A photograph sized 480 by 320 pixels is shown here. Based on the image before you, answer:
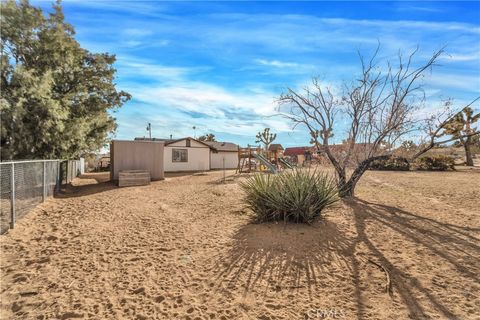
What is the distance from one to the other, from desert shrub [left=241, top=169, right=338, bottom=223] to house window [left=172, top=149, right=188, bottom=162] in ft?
57.7

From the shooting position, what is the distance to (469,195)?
856cm

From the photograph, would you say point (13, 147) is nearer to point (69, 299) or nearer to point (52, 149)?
point (52, 149)

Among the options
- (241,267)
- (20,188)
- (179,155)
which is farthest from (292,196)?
(179,155)

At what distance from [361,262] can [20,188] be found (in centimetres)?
698

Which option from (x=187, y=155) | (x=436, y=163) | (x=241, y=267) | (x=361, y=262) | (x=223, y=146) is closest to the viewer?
(x=241, y=267)

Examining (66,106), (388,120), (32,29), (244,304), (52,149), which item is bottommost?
(244,304)

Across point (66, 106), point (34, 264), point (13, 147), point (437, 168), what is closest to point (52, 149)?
point (13, 147)

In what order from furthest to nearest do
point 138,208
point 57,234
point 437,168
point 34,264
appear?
point 437,168, point 138,208, point 57,234, point 34,264

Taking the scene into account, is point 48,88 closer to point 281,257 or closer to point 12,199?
point 12,199

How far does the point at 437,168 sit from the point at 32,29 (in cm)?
2688

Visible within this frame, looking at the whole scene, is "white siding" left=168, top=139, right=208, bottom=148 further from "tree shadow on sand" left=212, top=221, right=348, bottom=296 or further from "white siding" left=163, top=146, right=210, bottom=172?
"tree shadow on sand" left=212, top=221, right=348, bottom=296

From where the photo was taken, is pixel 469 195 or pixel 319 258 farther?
pixel 469 195

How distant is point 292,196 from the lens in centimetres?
519

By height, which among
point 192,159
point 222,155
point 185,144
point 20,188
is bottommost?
point 20,188
